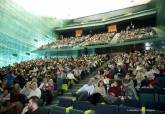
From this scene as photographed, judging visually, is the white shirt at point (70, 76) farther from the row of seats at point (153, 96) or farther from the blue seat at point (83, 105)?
the blue seat at point (83, 105)

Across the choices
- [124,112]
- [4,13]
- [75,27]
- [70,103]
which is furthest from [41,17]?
[124,112]

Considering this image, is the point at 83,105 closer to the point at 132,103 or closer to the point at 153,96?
the point at 132,103

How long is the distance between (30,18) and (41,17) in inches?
118

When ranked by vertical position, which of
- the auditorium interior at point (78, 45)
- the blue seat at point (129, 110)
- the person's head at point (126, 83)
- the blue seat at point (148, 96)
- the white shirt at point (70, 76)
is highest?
the auditorium interior at point (78, 45)

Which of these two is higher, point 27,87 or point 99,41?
point 99,41

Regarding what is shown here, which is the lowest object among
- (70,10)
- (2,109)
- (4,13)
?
(2,109)

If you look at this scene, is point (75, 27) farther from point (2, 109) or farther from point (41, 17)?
point (2, 109)

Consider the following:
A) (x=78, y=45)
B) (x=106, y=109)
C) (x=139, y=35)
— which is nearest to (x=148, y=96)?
(x=106, y=109)

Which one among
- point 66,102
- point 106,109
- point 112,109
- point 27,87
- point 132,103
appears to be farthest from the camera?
point 27,87

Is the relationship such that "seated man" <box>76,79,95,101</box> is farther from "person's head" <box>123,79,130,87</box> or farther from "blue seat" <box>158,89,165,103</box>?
"blue seat" <box>158,89,165,103</box>

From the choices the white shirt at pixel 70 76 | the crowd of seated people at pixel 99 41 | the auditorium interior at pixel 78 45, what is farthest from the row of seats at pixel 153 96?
the crowd of seated people at pixel 99 41

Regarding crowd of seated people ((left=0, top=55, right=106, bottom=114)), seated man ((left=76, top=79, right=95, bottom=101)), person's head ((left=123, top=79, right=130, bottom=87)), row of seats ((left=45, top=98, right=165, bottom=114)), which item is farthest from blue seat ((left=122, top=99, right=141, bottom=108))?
crowd of seated people ((left=0, top=55, right=106, bottom=114))

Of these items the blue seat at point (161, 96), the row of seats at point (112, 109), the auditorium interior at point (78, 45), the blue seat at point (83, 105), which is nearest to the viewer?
the row of seats at point (112, 109)

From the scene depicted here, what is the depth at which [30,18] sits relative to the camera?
29484mm
